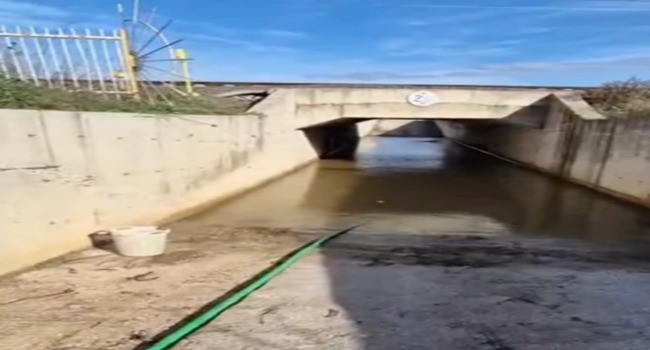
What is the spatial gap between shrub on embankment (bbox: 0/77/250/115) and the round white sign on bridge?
5764 mm

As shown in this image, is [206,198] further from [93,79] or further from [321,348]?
[321,348]

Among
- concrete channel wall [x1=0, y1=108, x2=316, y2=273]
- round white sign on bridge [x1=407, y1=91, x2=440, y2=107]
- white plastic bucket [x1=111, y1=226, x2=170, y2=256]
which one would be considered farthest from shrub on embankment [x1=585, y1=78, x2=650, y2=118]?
white plastic bucket [x1=111, y1=226, x2=170, y2=256]

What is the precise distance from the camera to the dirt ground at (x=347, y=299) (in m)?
2.70

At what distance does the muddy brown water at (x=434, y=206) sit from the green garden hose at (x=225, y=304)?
179 centimetres

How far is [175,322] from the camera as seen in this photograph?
2871 millimetres

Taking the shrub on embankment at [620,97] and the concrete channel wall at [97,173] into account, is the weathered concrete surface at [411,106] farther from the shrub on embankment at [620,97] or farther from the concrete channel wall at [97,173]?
the concrete channel wall at [97,173]

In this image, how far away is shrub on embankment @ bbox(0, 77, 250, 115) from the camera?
4238 mm

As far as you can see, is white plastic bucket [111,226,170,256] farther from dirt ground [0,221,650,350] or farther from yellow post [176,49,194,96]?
yellow post [176,49,194,96]

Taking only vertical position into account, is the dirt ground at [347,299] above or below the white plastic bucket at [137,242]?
below

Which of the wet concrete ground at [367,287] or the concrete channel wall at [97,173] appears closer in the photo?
the wet concrete ground at [367,287]

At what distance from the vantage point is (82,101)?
5219 mm

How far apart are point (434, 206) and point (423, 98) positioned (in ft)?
15.9

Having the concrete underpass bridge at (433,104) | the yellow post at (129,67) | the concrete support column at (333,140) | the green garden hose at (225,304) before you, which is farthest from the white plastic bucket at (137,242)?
the concrete support column at (333,140)

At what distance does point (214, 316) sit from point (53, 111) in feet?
8.61
